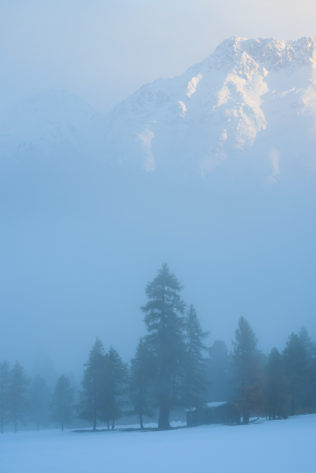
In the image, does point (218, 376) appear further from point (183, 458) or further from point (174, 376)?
point (183, 458)

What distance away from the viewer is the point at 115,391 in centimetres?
4503

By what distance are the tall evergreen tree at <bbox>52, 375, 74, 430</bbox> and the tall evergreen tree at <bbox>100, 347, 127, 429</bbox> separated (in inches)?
636

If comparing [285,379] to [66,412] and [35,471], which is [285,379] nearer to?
[66,412]

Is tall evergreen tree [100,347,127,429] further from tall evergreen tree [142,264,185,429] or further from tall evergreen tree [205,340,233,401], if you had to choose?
tall evergreen tree [205,340,233,401]

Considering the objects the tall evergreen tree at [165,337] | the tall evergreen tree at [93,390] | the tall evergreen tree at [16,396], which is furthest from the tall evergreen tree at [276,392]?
the tall evergreen tree at [16,396]

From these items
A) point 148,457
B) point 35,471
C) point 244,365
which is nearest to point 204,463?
point 148,457

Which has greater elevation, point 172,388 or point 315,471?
point 172,388

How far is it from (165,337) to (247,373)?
833cm

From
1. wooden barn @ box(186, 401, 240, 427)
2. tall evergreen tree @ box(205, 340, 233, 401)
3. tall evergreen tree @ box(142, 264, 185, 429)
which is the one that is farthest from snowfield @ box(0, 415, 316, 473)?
tall evergreen tree @ box(205, 340, 233, 401)

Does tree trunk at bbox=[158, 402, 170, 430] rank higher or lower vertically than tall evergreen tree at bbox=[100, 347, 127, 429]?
lower

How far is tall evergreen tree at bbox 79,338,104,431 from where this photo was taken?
145 ft

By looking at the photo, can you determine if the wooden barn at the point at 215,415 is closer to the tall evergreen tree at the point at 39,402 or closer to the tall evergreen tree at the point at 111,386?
the tall evergreen tree at the point at 111,386

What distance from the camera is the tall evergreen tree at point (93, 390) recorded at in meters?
44.2

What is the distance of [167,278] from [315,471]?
23.6 metres
